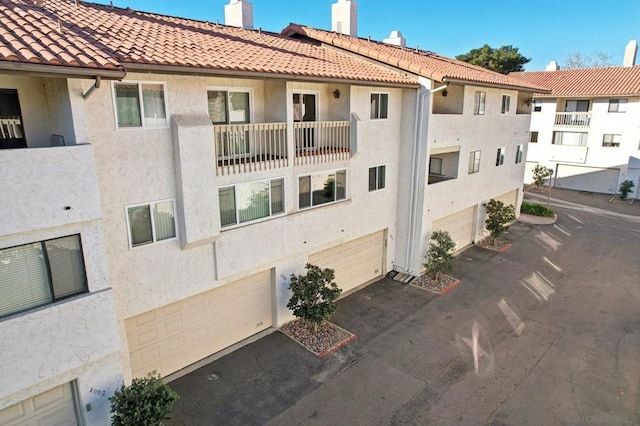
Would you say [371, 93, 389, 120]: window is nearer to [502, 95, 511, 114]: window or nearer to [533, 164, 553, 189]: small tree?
[502, 95, 511, 114]: window

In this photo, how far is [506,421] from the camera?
9859mm

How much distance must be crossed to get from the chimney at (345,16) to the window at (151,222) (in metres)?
15.9

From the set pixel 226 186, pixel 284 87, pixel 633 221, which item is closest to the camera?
pixel 226 186

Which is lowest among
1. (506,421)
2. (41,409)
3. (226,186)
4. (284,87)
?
(506,421)

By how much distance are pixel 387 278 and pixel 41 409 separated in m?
13.6

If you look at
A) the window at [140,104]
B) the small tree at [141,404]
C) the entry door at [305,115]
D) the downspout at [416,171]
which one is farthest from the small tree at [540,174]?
the small tree at [141,404]

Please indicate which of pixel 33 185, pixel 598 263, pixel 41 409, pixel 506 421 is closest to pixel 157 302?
pixel 41 409

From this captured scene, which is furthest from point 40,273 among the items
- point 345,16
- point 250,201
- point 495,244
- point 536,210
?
point 536,210

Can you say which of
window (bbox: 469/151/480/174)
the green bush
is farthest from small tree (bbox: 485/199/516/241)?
the green bush

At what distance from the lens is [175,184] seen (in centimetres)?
1005

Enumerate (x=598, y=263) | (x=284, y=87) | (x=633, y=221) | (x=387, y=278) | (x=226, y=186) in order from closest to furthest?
(x=226, y=186), (x=284, y=87), (x=387, y=278), (x=598, y=263), (x=633, y=221)

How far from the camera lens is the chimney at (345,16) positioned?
69.5 ft

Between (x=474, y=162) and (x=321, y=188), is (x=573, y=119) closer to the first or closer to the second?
(x=474, y=162)

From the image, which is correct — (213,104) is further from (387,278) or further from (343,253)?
(387,278)
